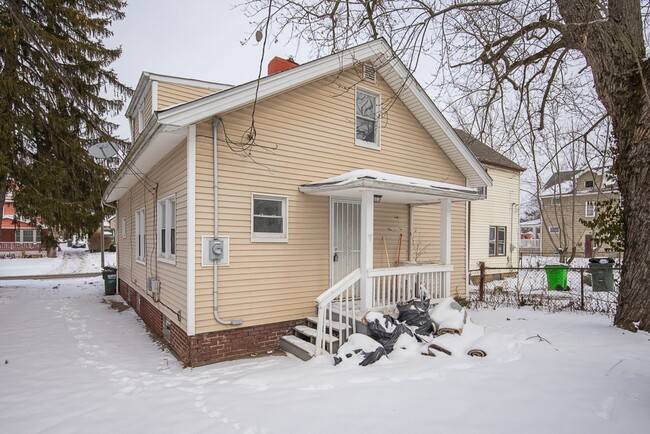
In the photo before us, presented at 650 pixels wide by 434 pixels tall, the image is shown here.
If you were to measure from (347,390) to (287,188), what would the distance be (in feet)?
11.9

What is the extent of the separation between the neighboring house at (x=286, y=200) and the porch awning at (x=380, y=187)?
0.03m

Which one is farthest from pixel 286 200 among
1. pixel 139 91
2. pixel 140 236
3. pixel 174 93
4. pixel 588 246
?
A: pixel 588 246

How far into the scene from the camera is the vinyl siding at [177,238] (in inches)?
238

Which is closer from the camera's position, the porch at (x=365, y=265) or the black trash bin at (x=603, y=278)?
the porch at (x=365, y=265)

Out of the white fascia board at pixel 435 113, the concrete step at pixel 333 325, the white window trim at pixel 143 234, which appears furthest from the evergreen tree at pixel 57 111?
the concrete step at pixel 333 325

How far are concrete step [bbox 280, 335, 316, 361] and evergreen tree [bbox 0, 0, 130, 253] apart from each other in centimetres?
955

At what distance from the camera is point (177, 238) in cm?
638

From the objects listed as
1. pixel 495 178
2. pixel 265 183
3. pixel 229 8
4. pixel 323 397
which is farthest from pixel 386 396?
pixel 495 178

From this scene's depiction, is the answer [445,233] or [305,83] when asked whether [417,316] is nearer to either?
[445,233]

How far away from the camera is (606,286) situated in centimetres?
1048

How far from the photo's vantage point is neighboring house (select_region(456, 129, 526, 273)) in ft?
56.1

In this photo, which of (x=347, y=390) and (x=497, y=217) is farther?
(x=497, y=217)

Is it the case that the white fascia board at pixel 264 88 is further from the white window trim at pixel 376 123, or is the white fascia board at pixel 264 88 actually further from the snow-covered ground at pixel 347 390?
the snow-covered ground at pixel 347 390

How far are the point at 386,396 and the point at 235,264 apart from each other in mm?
3160
